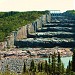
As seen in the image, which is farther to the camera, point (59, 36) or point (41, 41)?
point (59, 36)

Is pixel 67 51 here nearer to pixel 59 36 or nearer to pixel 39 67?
pixel 59 36

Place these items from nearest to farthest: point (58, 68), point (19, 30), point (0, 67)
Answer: point (58, 68) < point (0, 67) < point (19, 30)

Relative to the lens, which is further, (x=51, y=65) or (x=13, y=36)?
(x=13, y=36)

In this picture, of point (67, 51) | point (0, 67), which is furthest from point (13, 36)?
point (0, 67)

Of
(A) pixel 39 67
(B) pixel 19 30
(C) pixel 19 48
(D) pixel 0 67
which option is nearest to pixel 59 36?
(B) pixel 19 30

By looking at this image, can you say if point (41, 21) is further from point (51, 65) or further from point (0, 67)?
point (51, 65)

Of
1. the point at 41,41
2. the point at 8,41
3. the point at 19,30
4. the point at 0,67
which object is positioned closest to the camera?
the point at 0,67

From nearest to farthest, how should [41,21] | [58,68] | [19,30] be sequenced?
1. [58,68]
2. [19,30]
3. [41,21]

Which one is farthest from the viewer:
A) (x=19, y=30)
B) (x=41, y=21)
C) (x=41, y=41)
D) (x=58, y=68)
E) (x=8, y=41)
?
(x=41, y=21)
